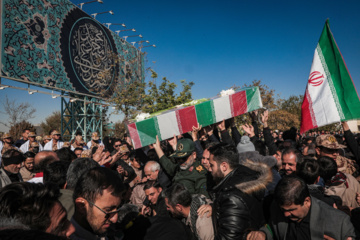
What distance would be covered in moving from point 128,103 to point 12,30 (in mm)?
6800

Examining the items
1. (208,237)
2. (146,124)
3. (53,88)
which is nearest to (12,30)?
(53,88)

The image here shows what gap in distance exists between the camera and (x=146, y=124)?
187 inches

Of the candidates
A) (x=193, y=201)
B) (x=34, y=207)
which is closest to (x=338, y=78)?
(x=193, y=201)

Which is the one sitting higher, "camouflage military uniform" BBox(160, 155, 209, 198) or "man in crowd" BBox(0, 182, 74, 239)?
"man in crowd" BBox(0, 182, 74, 239)

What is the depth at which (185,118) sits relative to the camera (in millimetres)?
4934

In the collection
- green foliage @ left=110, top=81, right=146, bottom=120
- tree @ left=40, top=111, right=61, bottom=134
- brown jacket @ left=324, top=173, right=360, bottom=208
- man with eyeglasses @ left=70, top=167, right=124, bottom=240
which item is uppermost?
tree @ left=40, top=111, right=61, bottom=134

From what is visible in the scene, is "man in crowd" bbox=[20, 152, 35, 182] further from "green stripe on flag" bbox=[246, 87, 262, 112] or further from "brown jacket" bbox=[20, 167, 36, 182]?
"green stripe on flag" bbox=[246, 87, 262, 112]

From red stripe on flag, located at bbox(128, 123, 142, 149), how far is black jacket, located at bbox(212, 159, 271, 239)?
102 inches

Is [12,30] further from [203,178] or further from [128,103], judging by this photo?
[203,178]

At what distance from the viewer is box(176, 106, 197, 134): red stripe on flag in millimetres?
4902

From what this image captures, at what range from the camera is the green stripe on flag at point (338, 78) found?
3908 mm

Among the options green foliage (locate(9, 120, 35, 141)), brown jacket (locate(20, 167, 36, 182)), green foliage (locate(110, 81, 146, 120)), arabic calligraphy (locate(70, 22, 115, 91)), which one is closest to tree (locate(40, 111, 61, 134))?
green foliage (locate(9, 120, 35, 141))

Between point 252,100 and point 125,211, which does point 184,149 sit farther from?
point 252,100

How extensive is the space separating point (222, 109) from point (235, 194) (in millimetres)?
3258
